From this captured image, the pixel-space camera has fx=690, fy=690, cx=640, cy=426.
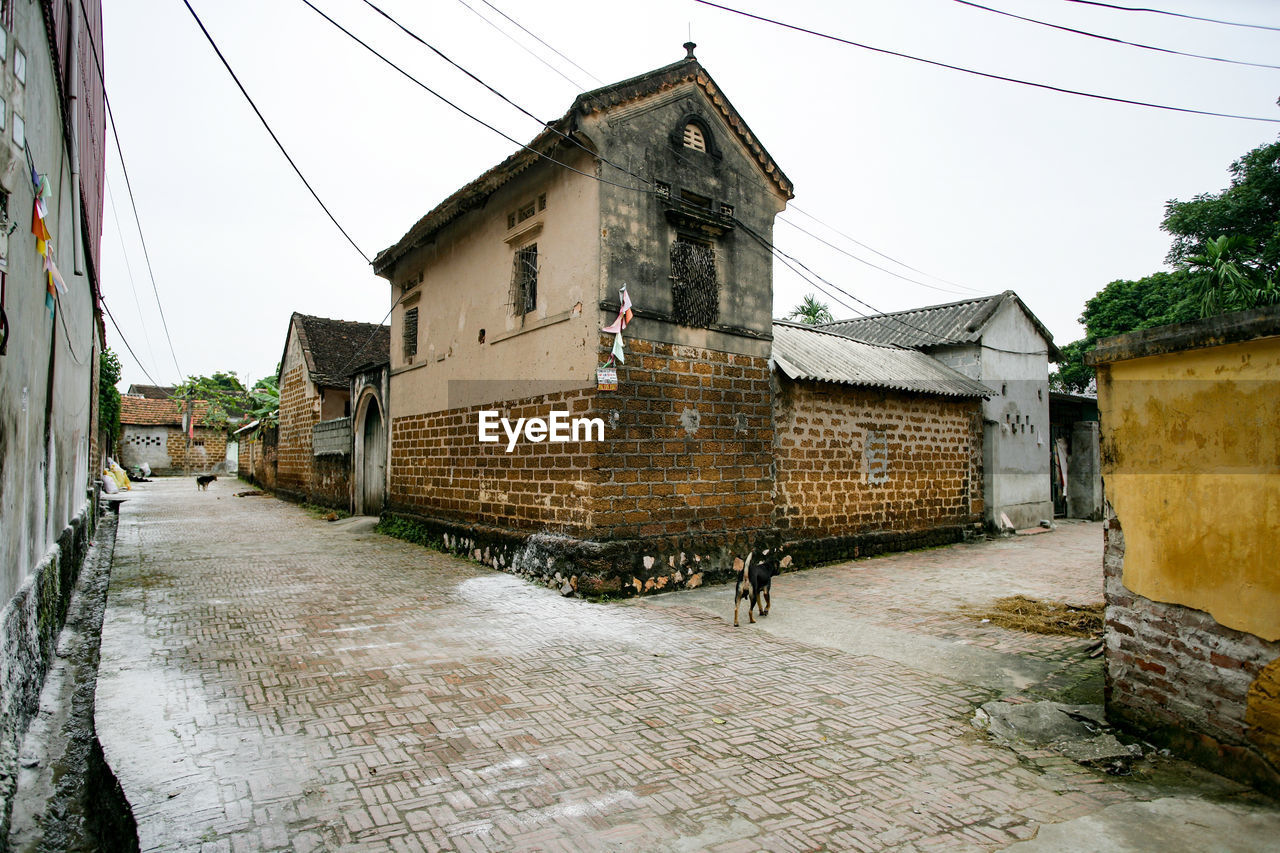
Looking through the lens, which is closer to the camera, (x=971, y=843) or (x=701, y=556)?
(x=971, y=843)

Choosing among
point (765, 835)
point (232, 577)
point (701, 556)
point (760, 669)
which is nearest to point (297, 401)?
point (232, 577)

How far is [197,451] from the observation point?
38625mm

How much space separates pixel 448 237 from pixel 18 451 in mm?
8817

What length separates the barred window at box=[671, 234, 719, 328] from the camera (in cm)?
937

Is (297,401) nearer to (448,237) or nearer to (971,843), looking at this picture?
(448,237)

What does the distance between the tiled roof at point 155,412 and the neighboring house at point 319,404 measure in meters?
17.3

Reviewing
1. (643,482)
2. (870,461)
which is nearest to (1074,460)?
(870,461)

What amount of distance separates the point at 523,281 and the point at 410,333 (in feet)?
16.3

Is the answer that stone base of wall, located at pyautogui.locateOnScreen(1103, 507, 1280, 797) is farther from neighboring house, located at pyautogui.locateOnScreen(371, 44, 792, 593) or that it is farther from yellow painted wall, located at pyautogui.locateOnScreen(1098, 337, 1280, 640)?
neighboring house, located at pyautogui.locateOnScreen(371, 44, 792, 593)

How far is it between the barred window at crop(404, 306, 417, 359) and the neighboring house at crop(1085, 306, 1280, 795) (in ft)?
40.4

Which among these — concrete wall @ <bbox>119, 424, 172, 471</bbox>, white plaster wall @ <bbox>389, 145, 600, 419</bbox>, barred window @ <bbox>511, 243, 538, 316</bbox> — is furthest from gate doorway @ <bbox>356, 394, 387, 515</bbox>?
concrete wall @ <bbox>119, 424, 172, 471</bbox>

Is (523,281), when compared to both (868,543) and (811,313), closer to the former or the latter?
(868,543)

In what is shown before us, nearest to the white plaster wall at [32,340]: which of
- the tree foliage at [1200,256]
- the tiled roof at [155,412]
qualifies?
the tree foliage at [1200,256]

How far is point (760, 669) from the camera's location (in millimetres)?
5680
